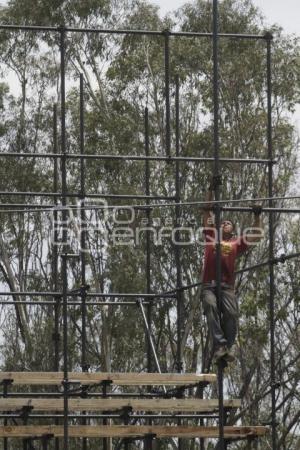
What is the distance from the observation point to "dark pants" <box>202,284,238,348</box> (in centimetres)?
1534

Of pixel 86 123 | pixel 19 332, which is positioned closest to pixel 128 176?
pixel 86 123

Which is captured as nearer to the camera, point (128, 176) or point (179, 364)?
point (179, 364)

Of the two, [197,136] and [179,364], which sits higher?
[197,136]

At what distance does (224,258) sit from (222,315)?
62 centimetres

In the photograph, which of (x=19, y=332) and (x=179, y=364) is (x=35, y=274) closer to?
(x=19, y=332)

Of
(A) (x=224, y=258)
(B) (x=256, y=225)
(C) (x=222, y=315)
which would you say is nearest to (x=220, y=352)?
(C) (x=222, y=315)

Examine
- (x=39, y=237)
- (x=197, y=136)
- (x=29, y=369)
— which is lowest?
(x=29, y=369)

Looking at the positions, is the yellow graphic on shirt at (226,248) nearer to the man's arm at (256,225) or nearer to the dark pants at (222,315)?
the man's arm at (256,225)

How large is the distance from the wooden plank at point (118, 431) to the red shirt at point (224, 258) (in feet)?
4.70

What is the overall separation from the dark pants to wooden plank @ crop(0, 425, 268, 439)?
94 cm

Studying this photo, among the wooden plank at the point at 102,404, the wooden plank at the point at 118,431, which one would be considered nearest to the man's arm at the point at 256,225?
the wooden plank at the point at 102,404

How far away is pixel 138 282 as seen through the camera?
31.3 metres

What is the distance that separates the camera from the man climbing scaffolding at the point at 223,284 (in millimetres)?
15289

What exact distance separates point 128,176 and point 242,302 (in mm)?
3431
